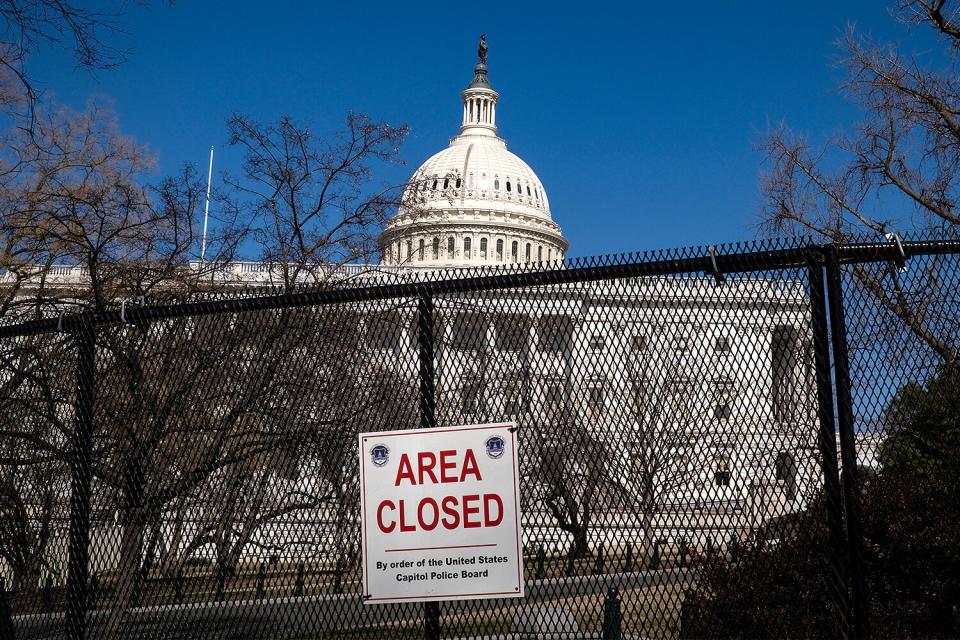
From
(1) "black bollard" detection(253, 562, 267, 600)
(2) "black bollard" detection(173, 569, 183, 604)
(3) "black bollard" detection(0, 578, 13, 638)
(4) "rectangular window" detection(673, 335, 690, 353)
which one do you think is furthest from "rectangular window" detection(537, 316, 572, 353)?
(3) "black bollard" detection(0, 578, 13, 638)

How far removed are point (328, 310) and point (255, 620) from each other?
2282 mm

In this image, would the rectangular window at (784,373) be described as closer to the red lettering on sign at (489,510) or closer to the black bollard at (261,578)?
the red lettering on sign at (489,510)

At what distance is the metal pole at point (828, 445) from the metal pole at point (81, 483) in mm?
5130

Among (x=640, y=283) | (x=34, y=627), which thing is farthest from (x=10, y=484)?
(x=640, y=283)

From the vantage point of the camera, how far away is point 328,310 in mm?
7672

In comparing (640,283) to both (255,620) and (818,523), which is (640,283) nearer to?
(818,523)

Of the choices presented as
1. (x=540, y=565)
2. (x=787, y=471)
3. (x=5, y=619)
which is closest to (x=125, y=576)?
(x=5, y=619)

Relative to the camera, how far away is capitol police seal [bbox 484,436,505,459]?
6.11 m

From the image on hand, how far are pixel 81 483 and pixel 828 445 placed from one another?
5253 mm

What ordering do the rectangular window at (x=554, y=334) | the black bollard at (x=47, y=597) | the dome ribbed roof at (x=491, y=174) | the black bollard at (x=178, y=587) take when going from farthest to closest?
the dome ribbed roof at (x=491, y=174) < the black bollard at (x=47, y=597) < the black bollard at (x=178, y=587) < the rectangular window at (x=554, y=334)

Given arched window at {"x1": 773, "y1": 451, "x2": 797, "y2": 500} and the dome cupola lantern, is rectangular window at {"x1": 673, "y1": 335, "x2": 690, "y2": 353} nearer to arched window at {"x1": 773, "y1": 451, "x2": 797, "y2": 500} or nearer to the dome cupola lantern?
arched window at {"x1": 773, "y1": 451, "x2": 797, "y2": 500}

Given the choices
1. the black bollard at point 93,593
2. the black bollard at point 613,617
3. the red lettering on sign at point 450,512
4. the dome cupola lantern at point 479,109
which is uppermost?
the dome cupola lantern at point 479,109

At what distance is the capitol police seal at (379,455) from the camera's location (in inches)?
248

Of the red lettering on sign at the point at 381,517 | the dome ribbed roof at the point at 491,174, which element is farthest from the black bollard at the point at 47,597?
the dome ribbed roof at the point at 491,174
